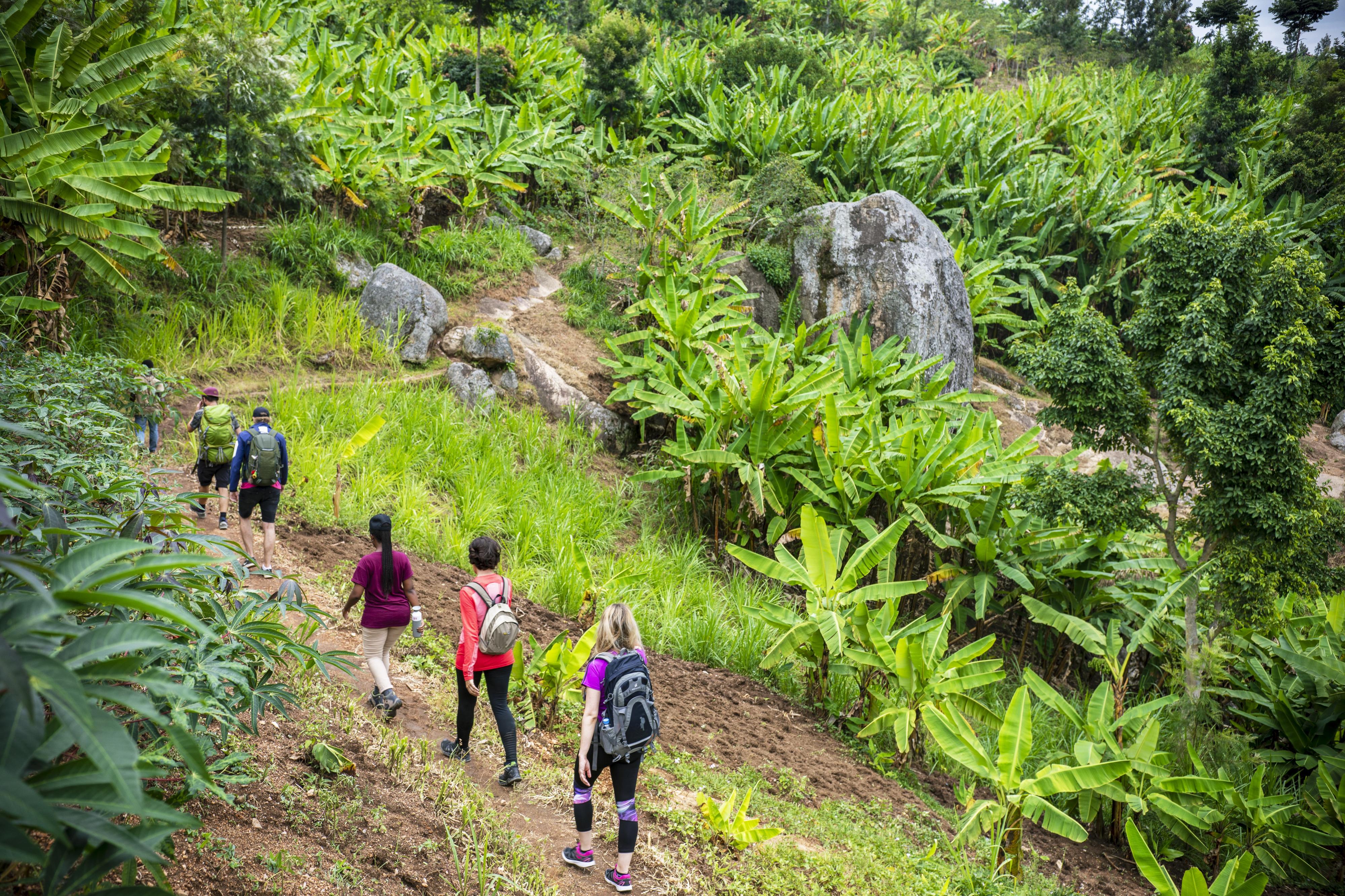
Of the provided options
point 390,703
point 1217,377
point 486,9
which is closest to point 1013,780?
point 390,703

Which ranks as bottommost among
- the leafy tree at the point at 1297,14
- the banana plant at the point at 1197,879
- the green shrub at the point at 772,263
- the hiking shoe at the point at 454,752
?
the banana plant at the point at 1197,879

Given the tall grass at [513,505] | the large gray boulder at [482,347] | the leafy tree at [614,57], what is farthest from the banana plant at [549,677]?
the leafy tree at [614,57]

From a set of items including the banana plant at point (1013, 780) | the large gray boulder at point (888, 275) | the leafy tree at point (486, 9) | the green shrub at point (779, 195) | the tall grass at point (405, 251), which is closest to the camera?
the banana plant at point (1013, 780)

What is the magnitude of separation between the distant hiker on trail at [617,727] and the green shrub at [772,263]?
11.2m

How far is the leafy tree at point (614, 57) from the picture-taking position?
17078 mm

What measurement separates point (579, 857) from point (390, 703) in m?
1.44

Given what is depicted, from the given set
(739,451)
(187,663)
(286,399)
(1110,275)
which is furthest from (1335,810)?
(1110,275)

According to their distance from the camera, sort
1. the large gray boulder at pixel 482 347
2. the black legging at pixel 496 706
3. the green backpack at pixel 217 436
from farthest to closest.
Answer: the large gray boulder at pixel 482 347, the green backpack at pixel 217 436, the black legging at pixel 496 706

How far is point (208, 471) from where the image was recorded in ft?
20.4

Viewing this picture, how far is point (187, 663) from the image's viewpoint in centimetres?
234

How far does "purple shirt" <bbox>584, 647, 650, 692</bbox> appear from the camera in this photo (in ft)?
11.7

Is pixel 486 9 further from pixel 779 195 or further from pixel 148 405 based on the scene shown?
pixel 148 405

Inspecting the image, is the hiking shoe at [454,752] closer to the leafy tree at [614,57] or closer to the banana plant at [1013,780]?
the banana plant at [1013,780]

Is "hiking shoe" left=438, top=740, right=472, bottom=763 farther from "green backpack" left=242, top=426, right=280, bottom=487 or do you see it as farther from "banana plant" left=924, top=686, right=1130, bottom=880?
"banana plant" left=924, top=686, right=1130, bottom=880
